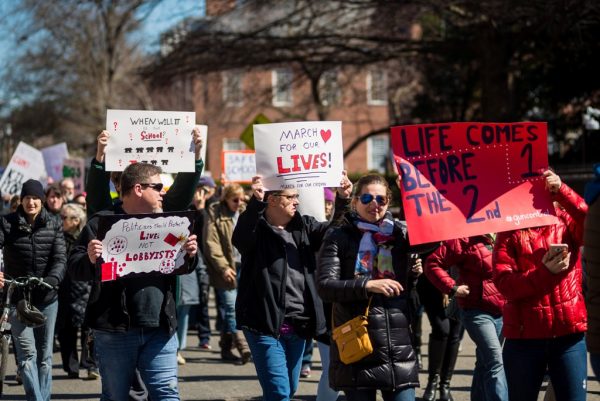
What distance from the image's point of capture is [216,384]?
378 inches

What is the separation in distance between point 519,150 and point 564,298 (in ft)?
2.74

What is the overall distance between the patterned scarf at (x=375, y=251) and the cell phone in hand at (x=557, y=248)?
0.85 meters

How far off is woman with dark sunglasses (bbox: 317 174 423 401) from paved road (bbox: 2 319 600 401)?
346cm

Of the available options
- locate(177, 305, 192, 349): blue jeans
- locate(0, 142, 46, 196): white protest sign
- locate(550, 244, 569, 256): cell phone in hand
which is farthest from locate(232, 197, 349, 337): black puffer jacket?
locate(0, 142, 46, 196): white protest sign

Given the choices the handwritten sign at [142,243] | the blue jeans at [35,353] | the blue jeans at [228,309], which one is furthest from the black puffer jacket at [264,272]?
the blue jeans at [228,309]

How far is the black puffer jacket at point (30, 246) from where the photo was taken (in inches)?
319

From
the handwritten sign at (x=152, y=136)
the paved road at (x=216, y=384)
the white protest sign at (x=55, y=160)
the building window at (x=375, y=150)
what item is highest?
the building window at (x=375, y=150)

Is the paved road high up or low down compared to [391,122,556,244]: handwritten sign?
down

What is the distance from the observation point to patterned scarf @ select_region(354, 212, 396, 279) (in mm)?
5434

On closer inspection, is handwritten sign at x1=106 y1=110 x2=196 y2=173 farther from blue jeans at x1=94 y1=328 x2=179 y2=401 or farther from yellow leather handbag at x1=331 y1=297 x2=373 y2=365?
yellow leather handbag at x1=331 y1=297 x2=373 y2=365

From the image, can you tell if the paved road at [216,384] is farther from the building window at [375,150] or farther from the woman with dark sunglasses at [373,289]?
the building window at [375,150]

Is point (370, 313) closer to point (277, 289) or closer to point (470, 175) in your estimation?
point (470, 175)

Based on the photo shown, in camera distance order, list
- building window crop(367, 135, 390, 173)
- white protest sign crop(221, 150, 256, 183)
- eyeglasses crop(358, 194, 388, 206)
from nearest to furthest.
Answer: eyeglasses crop(358, 194, 388, 206), white protest sign crop(221, 150, 256, 183), building window crop(367, 135, 390, 173)

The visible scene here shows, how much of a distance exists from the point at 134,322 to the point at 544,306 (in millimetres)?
2212
